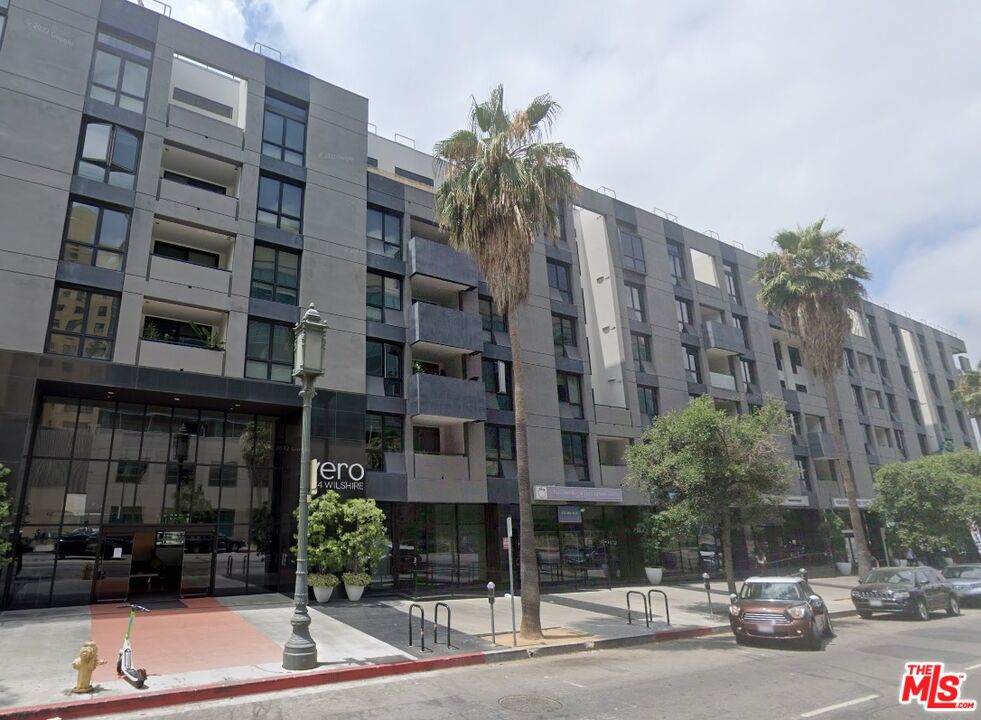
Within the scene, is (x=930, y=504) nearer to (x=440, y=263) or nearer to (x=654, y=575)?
(x=654, y=575)

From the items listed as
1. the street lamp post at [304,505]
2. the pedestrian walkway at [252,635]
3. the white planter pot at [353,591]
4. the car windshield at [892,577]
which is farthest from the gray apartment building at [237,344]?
the car windshield at [892,577]

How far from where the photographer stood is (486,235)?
18.0m

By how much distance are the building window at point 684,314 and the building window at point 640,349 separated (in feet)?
10.4

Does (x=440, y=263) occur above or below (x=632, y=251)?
below

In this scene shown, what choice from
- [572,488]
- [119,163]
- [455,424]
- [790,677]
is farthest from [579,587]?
[119,163]

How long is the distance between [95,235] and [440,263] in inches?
494

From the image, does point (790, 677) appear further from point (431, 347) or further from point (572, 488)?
point (431, 347)

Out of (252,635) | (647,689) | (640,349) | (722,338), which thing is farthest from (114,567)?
(722,338)

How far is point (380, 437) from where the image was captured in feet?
76.6

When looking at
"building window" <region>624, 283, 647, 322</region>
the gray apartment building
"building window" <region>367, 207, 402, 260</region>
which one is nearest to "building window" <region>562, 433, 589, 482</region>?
the gray apartment building

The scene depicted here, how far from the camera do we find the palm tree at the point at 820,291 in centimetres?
2855

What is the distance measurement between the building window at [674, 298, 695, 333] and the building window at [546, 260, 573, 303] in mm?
8109

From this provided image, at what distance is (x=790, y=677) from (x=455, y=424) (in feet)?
54.1

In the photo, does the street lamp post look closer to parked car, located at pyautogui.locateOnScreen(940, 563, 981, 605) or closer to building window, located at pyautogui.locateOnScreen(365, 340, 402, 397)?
building window, located at pyautogui.locateOnScreen(365, 340, 402, 397)
